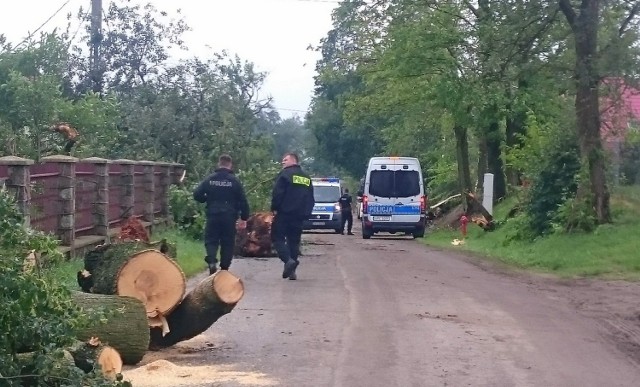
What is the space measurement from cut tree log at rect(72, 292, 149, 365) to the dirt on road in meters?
0.19

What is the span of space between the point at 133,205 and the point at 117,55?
1032cm

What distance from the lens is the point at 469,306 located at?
12.3 m

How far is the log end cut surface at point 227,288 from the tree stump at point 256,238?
10057 millimetres

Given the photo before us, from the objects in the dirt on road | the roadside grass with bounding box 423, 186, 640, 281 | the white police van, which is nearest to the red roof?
the roadside grass with bounding box 423, 186, 640, 281

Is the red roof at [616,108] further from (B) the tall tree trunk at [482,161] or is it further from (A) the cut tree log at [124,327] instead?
(A) the cut tree log at [124,327]

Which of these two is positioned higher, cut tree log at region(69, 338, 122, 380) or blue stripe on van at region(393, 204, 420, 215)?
blue stripe on van at region(393, 204, 420, 215)

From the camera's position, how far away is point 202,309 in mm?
9555

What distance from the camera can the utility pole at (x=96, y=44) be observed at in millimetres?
26203

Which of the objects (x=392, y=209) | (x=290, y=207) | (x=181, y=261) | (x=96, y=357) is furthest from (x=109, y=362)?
(x=392, y=209)

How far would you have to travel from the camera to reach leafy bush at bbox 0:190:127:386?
6383 millimetres

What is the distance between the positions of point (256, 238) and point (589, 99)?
7.31m

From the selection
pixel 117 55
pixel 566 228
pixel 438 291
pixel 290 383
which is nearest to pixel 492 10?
pixel 566 228

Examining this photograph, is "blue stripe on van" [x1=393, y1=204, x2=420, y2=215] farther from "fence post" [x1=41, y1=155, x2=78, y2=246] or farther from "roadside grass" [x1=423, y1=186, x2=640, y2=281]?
"fence post" [x1=41, y1=155, x2=78, y2=246]

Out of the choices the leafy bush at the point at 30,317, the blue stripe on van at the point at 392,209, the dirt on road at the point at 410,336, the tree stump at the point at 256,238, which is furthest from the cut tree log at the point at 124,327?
the blue stripe on van at the point at 392,209
